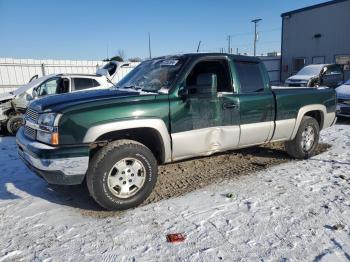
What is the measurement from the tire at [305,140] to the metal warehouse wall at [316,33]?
766 inches

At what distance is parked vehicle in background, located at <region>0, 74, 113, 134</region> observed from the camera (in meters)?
9.55

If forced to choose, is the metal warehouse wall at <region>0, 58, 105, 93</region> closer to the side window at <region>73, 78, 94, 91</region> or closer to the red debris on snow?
the side window at <region>73, 78, 94, 91</region>

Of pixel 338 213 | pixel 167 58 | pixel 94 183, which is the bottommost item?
pixel 338 213

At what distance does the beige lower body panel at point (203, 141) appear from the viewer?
4410mm

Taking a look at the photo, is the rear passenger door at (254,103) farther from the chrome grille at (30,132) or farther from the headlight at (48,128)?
the chrome grille at (30,132)

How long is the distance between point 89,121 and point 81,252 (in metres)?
1.38

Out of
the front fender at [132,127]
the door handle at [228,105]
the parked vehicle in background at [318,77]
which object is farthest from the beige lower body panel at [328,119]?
the parked vehicle in background at [318,77]

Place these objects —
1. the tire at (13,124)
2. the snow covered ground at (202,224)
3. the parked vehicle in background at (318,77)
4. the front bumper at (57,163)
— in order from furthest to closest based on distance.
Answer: the parked vehicle in background at (318,77), the tire at (13,124), the front bumper at (57,163), the snow covered ground at (202,224)

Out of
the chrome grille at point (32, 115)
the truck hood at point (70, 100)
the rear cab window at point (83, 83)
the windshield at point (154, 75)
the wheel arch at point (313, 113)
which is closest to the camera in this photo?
the truck hood at point (70, 100)

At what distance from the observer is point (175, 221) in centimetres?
381

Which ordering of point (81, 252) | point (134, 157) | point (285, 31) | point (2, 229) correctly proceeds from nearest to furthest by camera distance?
point (81, 252) < point (2, 229) < point (134, 157) < point (285, 31)

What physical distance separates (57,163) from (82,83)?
6608mm

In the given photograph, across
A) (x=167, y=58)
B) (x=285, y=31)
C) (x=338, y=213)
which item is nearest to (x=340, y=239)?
(x=338, y=213)

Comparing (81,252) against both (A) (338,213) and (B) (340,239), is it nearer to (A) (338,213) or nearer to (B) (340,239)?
(B) (340,239)
